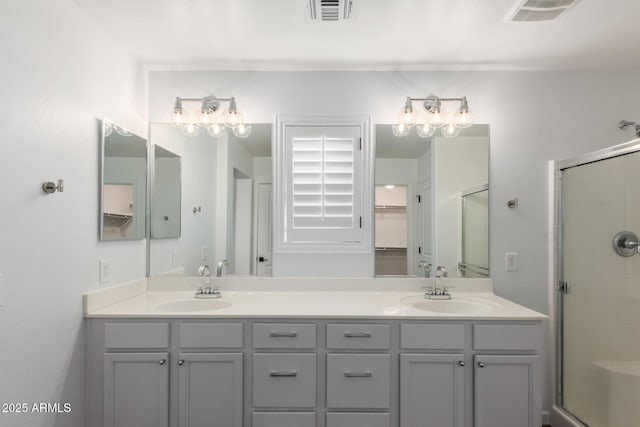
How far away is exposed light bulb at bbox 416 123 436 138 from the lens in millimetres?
2416

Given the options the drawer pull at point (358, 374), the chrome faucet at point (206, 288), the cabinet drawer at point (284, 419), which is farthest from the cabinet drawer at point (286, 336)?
the chrome faucet at point (206, 288)

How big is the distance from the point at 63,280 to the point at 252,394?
1045mm

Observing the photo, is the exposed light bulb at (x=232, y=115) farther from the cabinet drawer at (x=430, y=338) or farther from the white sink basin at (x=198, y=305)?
the cabinet drawer at (x=430, y=338)

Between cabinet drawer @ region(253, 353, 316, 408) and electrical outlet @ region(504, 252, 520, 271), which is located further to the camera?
electrical outlet @ region(504, 252, 520, 271)

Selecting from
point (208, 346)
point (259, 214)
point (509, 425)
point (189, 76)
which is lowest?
point (509, 425)

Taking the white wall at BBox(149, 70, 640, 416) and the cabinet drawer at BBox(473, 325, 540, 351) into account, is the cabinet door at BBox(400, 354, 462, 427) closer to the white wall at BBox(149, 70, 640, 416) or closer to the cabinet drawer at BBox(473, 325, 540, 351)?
the cabinet drawer at BBox(473, 325, 540, 351)

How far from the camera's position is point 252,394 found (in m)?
1.86

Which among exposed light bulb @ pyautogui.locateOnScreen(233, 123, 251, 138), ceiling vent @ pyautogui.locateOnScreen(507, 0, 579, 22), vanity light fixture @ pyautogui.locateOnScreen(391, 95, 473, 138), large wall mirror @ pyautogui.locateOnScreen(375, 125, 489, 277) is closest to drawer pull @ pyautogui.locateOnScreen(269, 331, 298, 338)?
large wall mirror @ pyautogui.locateOnScreen(375, 125, 489, 277)

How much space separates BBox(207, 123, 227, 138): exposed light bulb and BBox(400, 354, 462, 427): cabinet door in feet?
5.74

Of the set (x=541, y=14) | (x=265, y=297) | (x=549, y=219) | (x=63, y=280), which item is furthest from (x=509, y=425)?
(x=63, y=280)

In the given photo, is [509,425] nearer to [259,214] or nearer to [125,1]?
[259,214]

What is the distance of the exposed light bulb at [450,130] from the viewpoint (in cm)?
242

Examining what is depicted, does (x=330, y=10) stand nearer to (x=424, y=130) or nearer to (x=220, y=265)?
(x=424, y=130)

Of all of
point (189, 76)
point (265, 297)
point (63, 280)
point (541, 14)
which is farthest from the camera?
point (189, 76)
